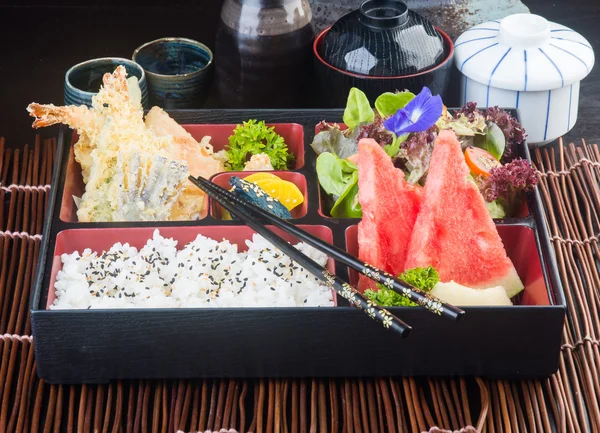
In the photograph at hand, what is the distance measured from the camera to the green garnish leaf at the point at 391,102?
2572mm

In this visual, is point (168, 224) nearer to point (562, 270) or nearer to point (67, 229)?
point (67, 229)

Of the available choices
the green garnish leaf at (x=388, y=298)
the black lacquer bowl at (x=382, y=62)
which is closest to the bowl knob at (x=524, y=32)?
the black lacquer bowl at (x=382, y=62)

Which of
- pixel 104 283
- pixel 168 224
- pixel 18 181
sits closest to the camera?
pixel 104 283

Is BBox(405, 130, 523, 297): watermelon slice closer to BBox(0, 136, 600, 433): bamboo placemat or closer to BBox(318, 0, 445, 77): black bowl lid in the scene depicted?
BBox(0, 136, 600, 433): bamboo placemat

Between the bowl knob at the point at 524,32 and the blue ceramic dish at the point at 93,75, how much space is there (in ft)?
4.20

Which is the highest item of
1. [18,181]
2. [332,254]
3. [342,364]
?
[332,254]

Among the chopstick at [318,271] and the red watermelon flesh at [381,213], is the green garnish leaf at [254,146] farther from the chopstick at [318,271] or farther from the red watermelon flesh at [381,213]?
the red watermelon flesh at [381,213]

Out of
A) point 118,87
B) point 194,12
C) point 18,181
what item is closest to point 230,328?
point 118,87

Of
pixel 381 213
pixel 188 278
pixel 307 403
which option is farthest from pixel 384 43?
pixel 307 403

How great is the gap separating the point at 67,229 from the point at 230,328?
0.59 metres

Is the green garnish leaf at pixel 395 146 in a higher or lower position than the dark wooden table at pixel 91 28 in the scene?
higher

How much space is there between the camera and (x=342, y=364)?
202 cm

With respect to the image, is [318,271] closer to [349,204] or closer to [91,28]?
[349,204]

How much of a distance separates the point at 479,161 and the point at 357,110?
0.42 meters
